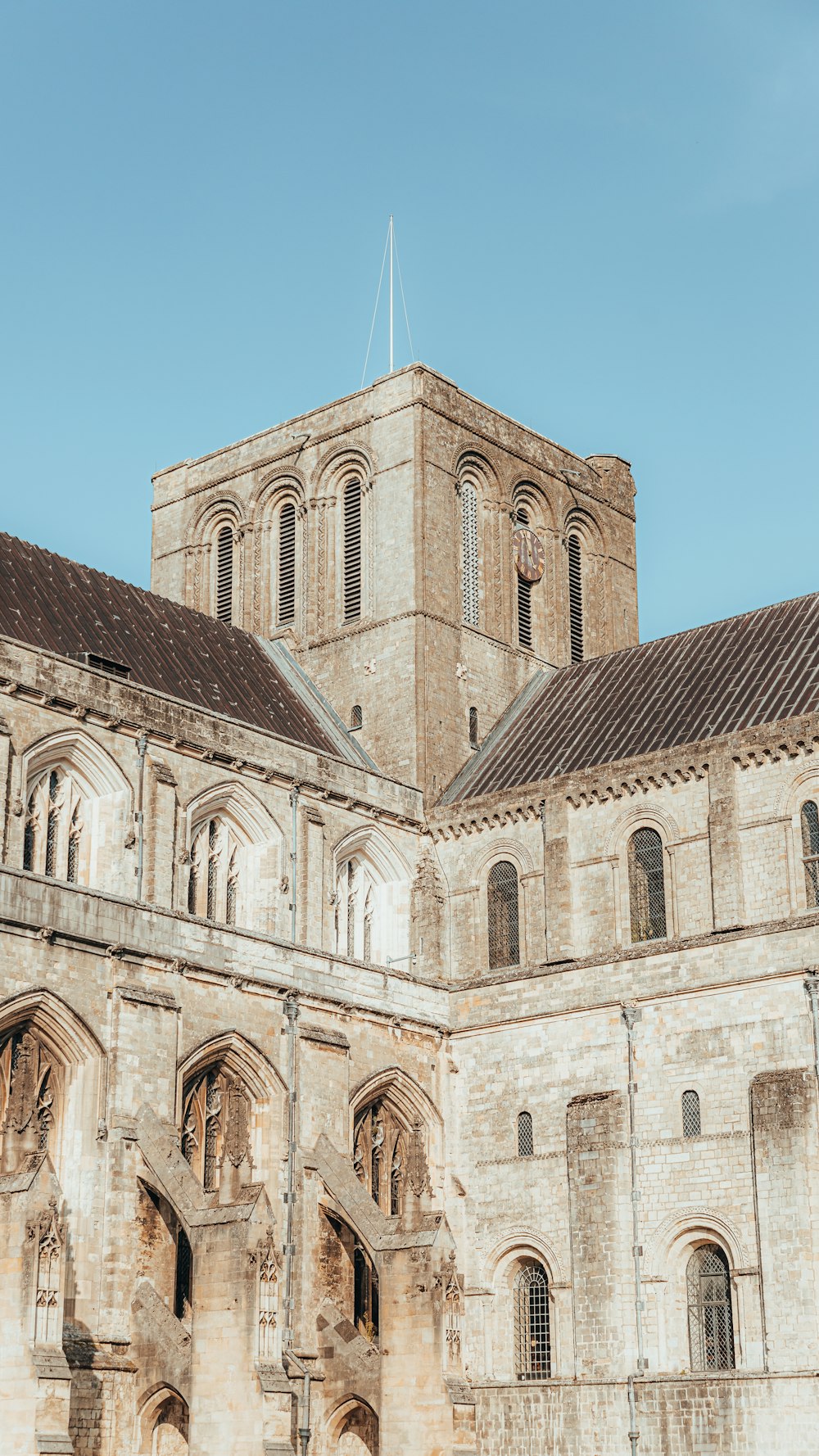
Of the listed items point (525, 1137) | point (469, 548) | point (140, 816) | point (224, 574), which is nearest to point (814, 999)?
point (525, 1137)

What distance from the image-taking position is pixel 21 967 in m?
35.8

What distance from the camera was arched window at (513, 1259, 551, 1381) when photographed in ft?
136

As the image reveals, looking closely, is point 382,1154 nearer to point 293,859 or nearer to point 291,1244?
point 291,1244

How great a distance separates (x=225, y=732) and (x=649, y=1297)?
48.0ft

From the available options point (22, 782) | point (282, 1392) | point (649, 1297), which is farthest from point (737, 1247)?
point (22, 782)

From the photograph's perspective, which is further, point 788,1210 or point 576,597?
point 576,597

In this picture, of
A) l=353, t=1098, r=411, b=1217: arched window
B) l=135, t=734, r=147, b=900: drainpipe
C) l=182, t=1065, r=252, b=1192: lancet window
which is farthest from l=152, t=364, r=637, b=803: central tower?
l=182, t=1065, r=252, b=1192: lancet window

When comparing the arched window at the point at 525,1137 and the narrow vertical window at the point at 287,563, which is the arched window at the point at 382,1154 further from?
the narrow vertical window at the point at 287,563

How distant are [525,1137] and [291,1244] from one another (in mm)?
6456

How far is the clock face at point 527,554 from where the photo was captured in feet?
176

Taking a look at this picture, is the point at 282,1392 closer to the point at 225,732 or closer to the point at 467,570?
the point at 225,732

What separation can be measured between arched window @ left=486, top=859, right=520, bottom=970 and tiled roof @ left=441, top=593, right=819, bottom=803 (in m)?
2.11

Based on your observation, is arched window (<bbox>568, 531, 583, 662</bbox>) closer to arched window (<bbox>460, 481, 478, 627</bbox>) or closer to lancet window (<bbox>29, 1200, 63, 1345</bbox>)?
arched window (<bbox>460, 481, 478, 627</bbox>)

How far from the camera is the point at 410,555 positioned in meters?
50.1
